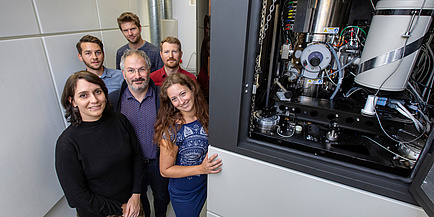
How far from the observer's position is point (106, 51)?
1.99 metres

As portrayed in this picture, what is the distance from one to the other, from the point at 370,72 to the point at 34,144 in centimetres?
174

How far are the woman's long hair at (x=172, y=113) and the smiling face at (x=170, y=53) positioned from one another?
60cm

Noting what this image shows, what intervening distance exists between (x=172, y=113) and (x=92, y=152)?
16.4 inches

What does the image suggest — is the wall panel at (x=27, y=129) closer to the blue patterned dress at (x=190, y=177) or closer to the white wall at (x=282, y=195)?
the blue patterned dress at (x=190, y=177)

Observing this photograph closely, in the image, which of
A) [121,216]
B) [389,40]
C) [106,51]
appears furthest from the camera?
[106,51]

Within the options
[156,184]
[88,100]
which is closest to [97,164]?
[88,100]

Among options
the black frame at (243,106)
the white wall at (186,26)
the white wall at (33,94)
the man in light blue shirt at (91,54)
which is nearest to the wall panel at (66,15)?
the white wall at (33,94)

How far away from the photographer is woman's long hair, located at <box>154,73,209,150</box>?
1005mm

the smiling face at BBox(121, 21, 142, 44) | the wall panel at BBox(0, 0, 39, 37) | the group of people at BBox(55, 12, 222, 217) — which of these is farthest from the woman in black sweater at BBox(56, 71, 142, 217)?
the smiling face at BBox(121, 21, 142, 44)

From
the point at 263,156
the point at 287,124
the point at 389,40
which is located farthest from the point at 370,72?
the point at 263,156

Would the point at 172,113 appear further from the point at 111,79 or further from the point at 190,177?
the point at 111,79

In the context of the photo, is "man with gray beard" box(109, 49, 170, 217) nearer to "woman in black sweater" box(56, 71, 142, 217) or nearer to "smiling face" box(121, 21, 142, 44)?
"woman in black sweater" box(56, 71, 142, 217)

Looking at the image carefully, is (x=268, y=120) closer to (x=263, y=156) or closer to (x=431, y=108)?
(x=263, y=156)

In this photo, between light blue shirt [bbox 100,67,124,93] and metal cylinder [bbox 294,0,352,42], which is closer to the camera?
metal cylinder [bbox 294,0,352,42]
